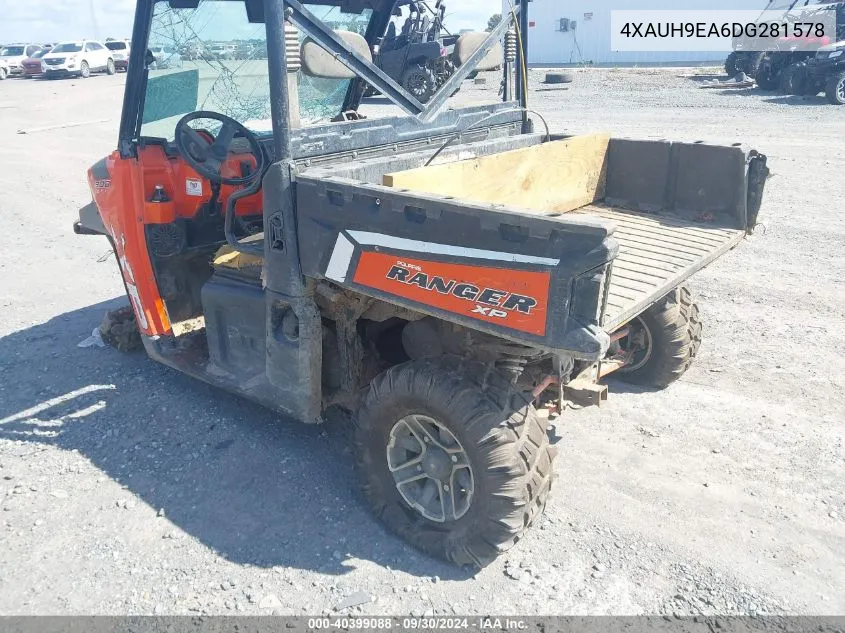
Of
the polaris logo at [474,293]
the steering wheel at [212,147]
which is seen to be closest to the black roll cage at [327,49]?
the steering wheel at [212,147]

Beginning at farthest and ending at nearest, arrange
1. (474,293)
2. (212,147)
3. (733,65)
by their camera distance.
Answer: (733,65) < (212,147) < (474,293)

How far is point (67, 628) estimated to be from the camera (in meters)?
2.99

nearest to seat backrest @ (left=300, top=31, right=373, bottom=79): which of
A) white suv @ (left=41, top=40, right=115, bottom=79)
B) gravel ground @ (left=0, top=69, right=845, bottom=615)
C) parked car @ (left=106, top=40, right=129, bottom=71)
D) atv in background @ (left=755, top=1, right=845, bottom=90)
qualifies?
gravel ground @ (left=0, top=69, right=845, bottom=615)

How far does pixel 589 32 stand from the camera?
39.0 meters

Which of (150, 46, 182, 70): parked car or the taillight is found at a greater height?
(150, 46, 182, 70): parked car

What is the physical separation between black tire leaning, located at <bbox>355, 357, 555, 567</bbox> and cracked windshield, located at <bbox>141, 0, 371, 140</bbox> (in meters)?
1.67

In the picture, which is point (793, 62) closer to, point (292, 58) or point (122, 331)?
point (122, 331)

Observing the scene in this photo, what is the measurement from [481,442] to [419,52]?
8.72 feet

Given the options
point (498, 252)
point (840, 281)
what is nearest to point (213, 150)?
point (498, 252)

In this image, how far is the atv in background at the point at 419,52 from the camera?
163 inches

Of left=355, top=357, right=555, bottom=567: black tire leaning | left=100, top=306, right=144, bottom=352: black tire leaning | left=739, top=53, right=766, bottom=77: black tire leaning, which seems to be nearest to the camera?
left=355, top=357, right=555, bottom=567: black tire leaning

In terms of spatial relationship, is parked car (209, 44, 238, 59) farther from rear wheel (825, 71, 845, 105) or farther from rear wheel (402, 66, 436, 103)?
rear wheel (825, 71, 845, 105)

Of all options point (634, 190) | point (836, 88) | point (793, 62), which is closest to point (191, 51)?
point (634, 190)

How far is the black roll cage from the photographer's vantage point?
331cm
